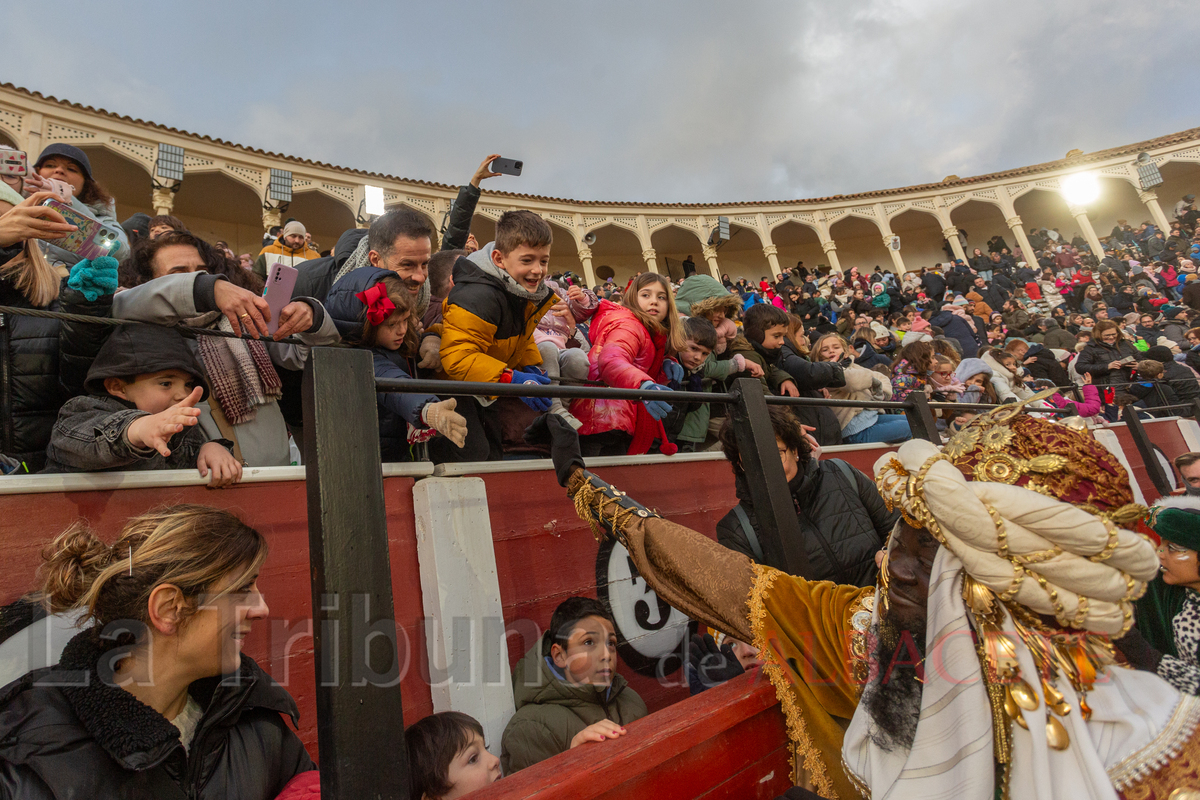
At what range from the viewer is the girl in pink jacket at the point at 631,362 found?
138 inches

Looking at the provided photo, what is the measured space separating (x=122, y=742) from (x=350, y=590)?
1.75 ft

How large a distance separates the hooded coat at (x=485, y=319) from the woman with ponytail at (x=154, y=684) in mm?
1418

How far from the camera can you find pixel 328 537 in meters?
1.19

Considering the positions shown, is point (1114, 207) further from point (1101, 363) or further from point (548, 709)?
point (548, 709)

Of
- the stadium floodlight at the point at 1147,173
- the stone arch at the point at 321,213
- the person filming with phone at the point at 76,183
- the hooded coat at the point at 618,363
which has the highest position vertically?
the stadium floodlight at the point at 1147,173

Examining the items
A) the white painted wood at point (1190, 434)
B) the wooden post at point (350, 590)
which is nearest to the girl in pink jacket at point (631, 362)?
the wooden post at point (350, 590)

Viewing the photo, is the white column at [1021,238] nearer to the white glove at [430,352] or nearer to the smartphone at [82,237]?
the white glove at [430,352]

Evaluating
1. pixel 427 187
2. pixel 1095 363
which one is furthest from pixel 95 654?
pixel 427 187

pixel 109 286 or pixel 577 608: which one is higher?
pixel 109 286

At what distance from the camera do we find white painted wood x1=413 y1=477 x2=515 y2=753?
2.29 meters

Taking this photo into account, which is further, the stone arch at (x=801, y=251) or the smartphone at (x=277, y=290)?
the stone arch at (x=801, y=251)

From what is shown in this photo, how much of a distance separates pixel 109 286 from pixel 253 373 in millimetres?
589

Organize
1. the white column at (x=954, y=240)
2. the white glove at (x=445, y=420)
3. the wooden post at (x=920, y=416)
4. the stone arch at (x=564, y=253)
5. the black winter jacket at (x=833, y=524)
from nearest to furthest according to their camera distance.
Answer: the white glove at (x=445, y=420), the black winter jacket at (x=833, y=524), the wooden post at (x=920, y=416), the stone arch at (x=564, y=253), the white column at (x=954, y=240)

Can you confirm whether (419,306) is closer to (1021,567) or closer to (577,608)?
(577,608)
